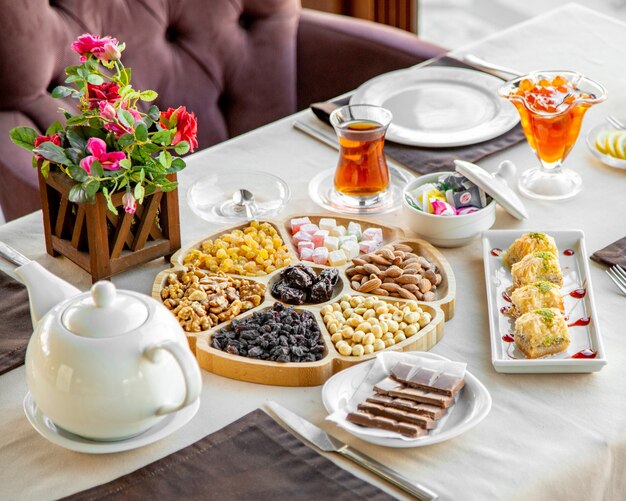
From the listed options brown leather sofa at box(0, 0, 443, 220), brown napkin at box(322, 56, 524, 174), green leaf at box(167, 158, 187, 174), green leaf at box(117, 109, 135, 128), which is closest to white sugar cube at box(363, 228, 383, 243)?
brown napkin at box(322, 56, 524, 174)

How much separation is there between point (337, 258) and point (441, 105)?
2.10 feet

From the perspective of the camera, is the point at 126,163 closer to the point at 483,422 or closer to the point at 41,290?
the point at 41,290

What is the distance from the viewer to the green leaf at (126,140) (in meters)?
1.43

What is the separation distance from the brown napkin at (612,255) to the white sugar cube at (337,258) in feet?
1.39

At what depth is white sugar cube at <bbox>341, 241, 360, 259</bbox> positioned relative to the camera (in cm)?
159

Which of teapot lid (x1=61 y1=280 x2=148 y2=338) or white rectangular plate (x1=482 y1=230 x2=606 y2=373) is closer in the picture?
teapot lid (x1=61 y1=280 x2=148 y2=338)

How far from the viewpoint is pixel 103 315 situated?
1.13 metres

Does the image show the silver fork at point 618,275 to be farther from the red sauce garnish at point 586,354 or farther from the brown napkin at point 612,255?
the red sauce garnish at point 586,354

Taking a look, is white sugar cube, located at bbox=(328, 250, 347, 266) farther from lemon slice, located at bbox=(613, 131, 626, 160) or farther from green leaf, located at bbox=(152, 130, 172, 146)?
lemon slice, located at bbox=(613, 131, 626, 160)

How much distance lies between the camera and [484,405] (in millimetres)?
1227

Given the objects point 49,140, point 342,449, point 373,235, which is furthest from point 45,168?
point 342,449

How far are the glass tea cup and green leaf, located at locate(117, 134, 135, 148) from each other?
419 millimetres

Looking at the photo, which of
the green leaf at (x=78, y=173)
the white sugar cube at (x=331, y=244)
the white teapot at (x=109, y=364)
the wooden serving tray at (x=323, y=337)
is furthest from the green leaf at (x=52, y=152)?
the white sugar cube at (x=331, y=244)

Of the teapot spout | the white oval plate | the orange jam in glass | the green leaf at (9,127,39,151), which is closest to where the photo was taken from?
the teapot spout
